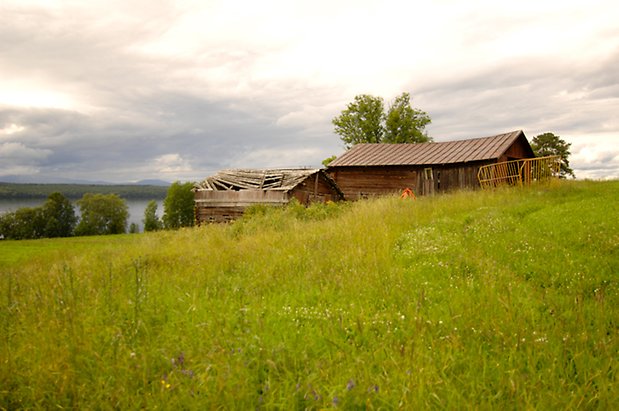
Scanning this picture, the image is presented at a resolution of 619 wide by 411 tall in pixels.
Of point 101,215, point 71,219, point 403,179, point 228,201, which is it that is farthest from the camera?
point 71,219

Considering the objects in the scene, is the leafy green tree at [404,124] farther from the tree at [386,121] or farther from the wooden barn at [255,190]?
the wooden barn at [255,190]

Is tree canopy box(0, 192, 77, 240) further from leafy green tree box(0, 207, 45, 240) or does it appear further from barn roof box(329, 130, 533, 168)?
barn roof box(329, 130, 533, 168)

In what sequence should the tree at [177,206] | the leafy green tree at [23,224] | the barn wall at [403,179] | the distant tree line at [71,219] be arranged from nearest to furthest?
the barn wall at [403,179] → the tree at [177,206] → the leafy green tree at [23,224] → the distant tree line at [71,219]

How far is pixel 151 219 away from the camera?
239 feet

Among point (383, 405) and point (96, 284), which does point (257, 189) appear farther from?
point (383, 405)

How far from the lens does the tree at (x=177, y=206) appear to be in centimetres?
6209

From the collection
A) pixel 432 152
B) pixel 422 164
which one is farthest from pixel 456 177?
pixel 432 152

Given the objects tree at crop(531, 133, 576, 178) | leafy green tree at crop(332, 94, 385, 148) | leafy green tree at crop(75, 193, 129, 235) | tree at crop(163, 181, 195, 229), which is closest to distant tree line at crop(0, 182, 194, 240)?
leafy green tree at crop(75, 193, 129, 235)

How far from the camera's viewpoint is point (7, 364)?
11.1 feet

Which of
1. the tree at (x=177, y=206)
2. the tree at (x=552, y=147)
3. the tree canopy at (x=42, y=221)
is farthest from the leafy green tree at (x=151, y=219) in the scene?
the tree at (x=552, y=147)

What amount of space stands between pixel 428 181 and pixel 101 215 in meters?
67.8

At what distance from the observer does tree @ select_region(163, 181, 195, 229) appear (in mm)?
62094

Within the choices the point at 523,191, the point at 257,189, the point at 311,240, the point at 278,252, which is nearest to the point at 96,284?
the point at 278,252

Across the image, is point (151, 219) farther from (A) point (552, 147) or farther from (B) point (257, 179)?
(A) point (552, 147)
